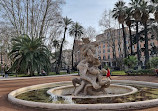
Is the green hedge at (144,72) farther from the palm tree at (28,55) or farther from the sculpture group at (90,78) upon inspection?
the palm tree at (28,55)

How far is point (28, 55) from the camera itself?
Answer: 92.0 feet

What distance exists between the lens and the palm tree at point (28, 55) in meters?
27.7

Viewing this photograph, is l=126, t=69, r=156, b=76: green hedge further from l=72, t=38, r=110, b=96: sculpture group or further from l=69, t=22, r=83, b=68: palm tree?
l=69, t=22, r=83, b=68: palm tree

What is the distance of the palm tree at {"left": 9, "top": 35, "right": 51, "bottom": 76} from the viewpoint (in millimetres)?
27719

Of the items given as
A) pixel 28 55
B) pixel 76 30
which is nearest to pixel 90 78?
pixel 28 55

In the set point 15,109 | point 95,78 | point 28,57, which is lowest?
point 15,109

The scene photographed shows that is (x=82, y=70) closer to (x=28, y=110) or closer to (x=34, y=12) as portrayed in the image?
(x=28, y=110)

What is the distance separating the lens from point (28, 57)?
27438mm

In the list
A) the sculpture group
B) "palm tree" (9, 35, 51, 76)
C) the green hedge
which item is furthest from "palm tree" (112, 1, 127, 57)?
the sculpture group

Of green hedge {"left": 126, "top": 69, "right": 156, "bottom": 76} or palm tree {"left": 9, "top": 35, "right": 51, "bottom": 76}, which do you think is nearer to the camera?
green hedge {"left": 126, "top": 69, "right": 156, "bottom": 76}

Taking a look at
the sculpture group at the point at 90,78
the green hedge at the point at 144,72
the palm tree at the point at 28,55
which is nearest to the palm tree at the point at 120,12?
the green hedge at the point at 144,72

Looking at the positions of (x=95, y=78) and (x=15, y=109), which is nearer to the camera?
(x=15, y=109)

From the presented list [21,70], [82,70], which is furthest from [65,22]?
[82,70]

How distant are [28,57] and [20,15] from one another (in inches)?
392
